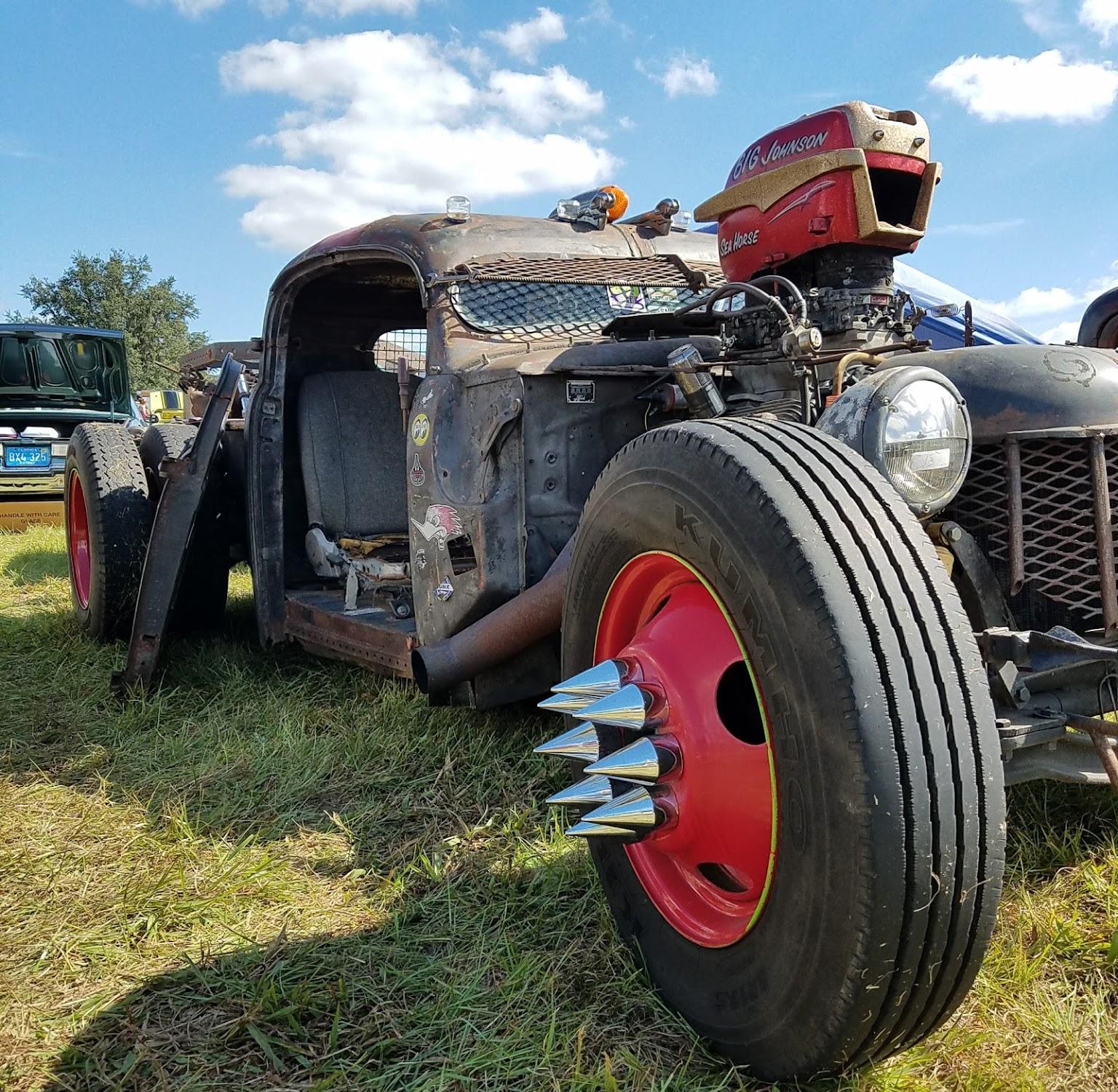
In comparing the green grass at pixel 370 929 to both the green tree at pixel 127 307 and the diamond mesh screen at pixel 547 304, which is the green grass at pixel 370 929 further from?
the green tree at pixel 127 307

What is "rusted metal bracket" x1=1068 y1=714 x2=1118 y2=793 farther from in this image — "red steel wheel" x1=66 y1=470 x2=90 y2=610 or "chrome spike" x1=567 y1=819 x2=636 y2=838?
"red steel wheel" x1=66 y1=470 x2=90 y2=610

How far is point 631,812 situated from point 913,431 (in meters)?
0.91

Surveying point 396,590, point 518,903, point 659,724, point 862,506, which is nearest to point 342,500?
point 396,590

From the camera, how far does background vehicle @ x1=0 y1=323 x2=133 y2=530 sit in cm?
1019

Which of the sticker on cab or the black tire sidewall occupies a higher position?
the sticker on cab

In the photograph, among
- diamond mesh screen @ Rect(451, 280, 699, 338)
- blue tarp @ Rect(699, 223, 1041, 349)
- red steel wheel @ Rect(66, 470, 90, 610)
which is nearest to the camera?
diamond mesh screen @ Rect(451, 280, 699, 338)

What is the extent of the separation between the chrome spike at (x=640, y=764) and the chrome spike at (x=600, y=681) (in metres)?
0.13

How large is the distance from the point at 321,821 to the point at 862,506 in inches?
72.8

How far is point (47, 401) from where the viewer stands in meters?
12.0

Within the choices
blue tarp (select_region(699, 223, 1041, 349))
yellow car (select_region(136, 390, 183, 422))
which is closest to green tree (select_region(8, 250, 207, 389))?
yellow car (select_region(136, 390, 183, 422))

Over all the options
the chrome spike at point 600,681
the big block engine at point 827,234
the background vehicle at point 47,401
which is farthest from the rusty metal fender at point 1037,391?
the background vehicle at point 47,401

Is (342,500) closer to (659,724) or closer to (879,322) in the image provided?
(879,322)

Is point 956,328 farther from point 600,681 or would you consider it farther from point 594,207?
point 600,681

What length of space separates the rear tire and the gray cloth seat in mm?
435
